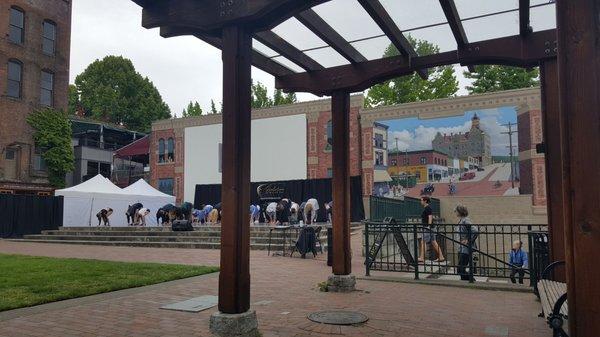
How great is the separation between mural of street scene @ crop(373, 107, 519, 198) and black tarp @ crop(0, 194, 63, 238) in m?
18.1

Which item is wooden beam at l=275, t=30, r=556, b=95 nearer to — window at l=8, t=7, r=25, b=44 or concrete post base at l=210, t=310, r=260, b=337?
concrete post base at l=210, t=310, r=260, b=337

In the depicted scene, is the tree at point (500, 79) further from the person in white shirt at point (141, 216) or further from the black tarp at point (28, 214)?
the black tarp at point (28, 214)

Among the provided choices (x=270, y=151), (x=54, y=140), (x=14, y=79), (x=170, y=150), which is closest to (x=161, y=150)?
(x=170, y=150)

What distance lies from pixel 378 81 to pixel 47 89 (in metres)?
29.8

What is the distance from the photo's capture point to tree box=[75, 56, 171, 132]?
5100cm

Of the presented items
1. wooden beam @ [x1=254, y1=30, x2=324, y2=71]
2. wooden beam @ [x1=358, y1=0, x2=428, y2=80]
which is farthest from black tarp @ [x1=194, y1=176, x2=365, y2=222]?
wooden beam @ [x1=358, y1=0, x2=428, y2=80]

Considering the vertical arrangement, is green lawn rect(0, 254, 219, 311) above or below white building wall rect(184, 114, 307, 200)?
below

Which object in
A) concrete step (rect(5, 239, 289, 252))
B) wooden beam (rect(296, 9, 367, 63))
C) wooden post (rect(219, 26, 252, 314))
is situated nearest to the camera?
wooden post (rect(219, 26, 252, 314))

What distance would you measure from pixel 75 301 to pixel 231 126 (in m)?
3.80

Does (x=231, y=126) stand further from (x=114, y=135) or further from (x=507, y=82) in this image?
(x=114, y=135)

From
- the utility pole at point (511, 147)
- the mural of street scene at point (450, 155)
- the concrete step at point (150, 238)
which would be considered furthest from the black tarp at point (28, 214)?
the utility pole at point (511, 147)

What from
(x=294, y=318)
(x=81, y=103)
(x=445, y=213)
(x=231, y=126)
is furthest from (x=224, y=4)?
(x=81, y=103)

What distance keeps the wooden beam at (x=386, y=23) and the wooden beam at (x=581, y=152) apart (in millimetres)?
2452

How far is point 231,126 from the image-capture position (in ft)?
15.7
